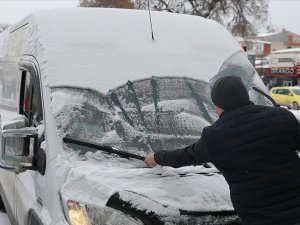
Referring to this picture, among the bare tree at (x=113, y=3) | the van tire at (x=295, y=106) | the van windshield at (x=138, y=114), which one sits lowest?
the van tire at (x=295, y=106)

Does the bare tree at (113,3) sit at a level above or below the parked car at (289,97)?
above

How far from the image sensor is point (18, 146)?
289 cm

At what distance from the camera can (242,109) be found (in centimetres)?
245

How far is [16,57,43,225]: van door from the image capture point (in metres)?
3.07

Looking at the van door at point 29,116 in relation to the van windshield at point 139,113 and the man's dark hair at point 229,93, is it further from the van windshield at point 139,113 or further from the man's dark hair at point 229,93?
the man's dark hair at point 229,93

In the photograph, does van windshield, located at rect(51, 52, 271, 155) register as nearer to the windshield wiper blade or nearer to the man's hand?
the windshield wiper blade

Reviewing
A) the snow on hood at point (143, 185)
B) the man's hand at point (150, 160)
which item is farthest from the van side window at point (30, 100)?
the man's hand at point (150, 160)

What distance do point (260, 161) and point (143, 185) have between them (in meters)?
0.61

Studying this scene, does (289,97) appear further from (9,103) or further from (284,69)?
(9,103)

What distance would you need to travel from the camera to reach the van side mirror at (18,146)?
282 cm

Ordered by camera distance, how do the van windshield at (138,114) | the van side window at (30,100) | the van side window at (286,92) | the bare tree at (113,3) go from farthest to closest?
the van side window at (286,92)
the bare tree at (113,3)
the van side window at (30,100)
the van windshield at (138,114)

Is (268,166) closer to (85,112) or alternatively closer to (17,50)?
(85,112)

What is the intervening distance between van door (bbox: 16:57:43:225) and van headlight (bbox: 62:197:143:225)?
1.68 ft

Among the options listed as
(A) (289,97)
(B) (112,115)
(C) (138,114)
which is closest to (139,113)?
(C) (138,114)
